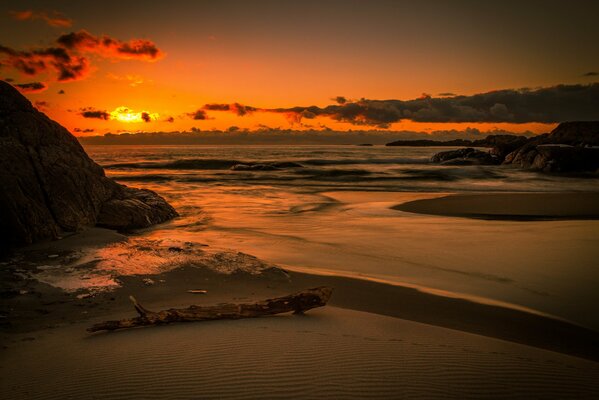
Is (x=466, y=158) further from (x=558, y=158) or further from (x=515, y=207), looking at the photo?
(x=515, y=207)

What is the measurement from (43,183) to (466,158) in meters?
41.3

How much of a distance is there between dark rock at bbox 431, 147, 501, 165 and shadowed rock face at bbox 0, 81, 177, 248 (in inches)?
1474

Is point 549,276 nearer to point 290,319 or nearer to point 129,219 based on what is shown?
point 290,319

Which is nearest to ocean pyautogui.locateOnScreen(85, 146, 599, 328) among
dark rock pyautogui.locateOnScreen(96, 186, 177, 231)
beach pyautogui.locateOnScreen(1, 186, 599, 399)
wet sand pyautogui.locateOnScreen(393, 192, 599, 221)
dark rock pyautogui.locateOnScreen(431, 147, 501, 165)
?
beach pyautogui.locateOnScreen(1, 186, 599, 399)

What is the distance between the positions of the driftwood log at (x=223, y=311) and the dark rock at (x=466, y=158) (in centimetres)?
3994

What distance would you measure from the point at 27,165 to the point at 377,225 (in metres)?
7.83

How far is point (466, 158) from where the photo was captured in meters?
42.3

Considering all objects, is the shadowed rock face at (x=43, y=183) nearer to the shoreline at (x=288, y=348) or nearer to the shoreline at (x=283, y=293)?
the shoreline at (x=288, y=348)

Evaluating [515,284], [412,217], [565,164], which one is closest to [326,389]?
[515,284]

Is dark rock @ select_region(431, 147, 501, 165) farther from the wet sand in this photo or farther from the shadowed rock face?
the shadowed rock face

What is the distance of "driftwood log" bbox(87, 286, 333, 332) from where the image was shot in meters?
3.84

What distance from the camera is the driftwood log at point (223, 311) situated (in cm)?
384

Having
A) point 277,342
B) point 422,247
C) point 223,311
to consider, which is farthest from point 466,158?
point 277,342

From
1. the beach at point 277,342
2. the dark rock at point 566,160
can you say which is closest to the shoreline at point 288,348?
the beach at point 277,342
